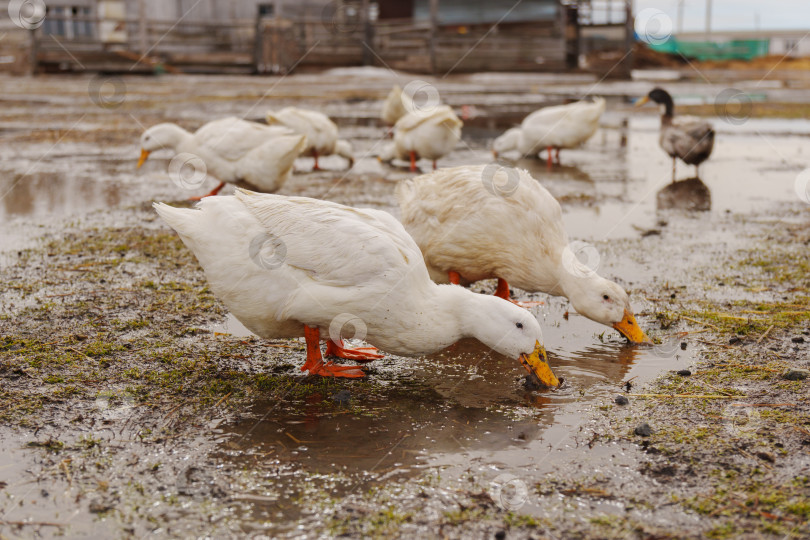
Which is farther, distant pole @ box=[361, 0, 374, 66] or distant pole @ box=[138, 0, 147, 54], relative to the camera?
distant pole @ box=[361, 0, 374, 66]

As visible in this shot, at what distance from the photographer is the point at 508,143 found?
11352mm

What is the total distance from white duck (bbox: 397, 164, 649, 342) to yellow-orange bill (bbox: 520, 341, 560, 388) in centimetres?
80

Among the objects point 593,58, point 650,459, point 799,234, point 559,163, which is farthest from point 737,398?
point 593,58

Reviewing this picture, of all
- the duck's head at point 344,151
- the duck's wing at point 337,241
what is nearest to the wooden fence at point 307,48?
the duck's head at point 344,151

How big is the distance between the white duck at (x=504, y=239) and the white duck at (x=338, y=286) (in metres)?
0.88

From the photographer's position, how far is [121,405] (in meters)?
3.77

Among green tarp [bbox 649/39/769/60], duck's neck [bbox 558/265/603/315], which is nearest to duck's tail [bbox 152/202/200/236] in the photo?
duck's neck [bbox 558/265/603/315]

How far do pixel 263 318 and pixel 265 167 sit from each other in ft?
14.6

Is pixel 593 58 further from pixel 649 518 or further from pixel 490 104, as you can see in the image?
pixel 649 518

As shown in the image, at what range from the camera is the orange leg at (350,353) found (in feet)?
15.0

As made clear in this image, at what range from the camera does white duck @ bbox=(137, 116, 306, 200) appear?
325 inches

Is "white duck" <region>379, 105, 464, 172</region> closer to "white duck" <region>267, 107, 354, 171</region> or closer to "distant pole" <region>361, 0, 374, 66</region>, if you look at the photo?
"white duck" <region>267, 107, 354, 171</region>

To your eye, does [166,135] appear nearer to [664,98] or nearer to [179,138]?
[179,138]

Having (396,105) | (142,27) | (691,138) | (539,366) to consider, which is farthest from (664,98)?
(142,27)
